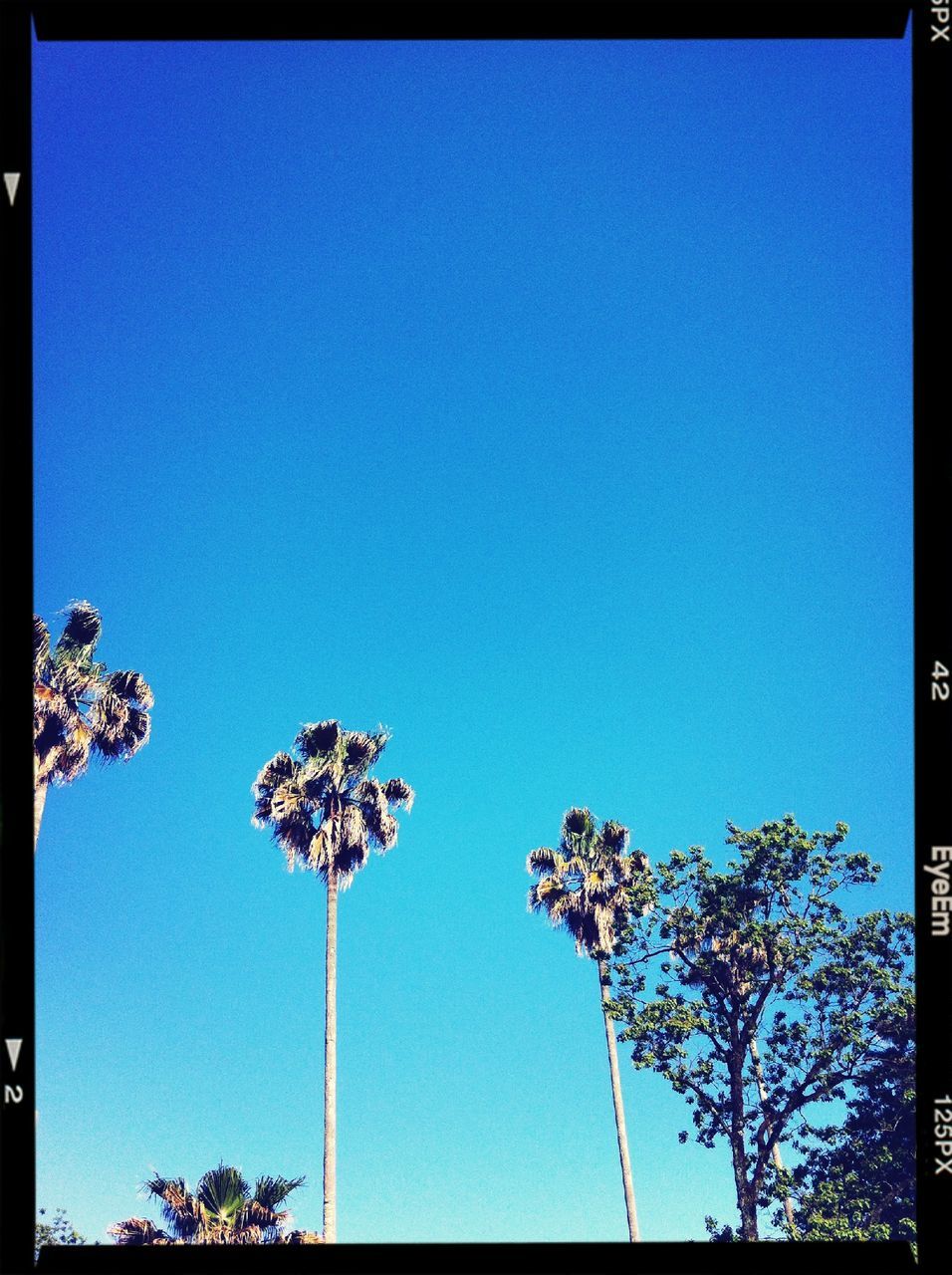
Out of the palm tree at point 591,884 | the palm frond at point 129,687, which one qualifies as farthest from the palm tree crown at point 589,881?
the palm frond at point 129,687

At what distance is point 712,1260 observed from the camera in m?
8.05

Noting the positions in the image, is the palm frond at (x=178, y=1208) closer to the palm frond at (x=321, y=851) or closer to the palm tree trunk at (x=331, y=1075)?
the palm tree trunk at (x=331, y=1075)

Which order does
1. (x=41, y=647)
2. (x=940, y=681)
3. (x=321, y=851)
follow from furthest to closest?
(x=321, y=851) → (x=41, y=647) → (x=940, y=681)

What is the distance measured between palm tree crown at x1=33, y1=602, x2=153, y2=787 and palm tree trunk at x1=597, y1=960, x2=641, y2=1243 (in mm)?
14391

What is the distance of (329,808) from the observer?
114 ft

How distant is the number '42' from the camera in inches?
279

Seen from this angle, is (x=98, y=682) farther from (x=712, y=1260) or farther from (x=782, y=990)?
(x=712, y=1260)

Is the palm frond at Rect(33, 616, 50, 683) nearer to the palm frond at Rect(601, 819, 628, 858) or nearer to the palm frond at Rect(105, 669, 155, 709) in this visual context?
the palm frond at Rect(105, 669, 155, 709)

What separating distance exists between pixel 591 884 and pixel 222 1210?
15641 mm

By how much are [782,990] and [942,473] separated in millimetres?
29300

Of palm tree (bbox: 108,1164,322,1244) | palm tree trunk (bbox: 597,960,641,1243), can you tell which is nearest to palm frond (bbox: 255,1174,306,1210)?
palm tree (bbox: 108,1164,322,1244)

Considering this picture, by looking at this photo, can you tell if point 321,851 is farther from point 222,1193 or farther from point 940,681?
point 940,681

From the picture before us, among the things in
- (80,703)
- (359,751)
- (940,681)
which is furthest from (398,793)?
(940,681)
